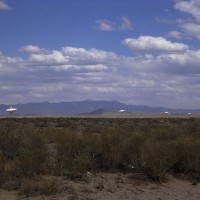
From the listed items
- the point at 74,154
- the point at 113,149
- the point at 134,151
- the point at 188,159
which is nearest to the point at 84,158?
the point at 74,154

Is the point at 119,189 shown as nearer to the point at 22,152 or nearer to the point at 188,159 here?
the point at 188,159

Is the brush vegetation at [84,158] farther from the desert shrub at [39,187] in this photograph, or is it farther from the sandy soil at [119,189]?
the sandy soil at [119,189]

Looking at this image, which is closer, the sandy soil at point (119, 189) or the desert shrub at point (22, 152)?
the sandy soil at point (119, 189)

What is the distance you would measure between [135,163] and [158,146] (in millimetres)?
1648

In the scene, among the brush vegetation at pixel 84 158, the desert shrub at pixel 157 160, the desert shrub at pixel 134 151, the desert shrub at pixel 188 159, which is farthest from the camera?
the desert shrub at pixel 188 159

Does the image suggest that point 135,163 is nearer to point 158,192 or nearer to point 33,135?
point 158,192

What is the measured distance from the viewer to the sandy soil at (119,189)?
1549 cm

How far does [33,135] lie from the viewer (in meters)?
23.2

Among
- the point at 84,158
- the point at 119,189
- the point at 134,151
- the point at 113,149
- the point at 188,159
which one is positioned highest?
the point at 113,149

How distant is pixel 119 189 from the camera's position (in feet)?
55.6

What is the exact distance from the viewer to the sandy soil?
50.8 feet

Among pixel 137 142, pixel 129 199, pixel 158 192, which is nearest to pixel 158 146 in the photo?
pixel 137 142

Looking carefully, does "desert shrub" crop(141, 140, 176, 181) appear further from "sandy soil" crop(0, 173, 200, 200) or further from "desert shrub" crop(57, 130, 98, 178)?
"desert shrub" crop(57, 130, 98, 178)

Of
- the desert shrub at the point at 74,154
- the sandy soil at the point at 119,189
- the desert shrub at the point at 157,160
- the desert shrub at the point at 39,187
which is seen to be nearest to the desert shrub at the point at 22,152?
the desert shrub at the point at 74,154
